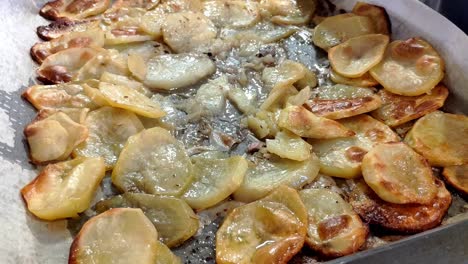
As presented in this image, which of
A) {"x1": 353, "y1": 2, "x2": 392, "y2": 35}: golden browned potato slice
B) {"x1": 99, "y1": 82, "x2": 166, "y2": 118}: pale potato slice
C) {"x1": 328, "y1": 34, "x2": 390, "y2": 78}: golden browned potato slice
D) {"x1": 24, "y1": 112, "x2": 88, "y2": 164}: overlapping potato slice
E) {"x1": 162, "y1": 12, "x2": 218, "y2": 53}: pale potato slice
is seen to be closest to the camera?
{"x1": 24, "y1": 112, "x2": 88, "y2": 164}: overlapping potato slice

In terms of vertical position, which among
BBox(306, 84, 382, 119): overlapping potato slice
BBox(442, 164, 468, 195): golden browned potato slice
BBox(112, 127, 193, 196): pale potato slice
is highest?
BBox(306, 84, 382, 119): overlapping potato slice

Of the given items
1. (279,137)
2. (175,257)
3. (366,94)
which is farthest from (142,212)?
(366,94)

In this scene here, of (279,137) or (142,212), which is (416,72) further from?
(142,212)

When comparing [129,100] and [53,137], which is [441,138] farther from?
[53,137]

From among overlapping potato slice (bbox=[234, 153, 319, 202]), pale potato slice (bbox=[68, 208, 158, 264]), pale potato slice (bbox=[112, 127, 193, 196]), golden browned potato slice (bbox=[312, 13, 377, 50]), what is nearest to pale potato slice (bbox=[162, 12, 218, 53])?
golden browned potato slice (bbox=[312, 13, 377, 50])

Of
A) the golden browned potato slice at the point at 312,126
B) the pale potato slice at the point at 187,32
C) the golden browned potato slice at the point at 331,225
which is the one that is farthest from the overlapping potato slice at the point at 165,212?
the pale potato slice at the point at 187,32

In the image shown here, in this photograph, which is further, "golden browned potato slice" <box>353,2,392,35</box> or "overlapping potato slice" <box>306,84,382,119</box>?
"golden browned potato slice" <box>353,2,392,35</box>

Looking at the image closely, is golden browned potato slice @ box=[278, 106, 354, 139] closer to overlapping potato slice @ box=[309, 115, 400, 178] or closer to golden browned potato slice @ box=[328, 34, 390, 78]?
overlapping potato slice @ box=[309, 115, 400, 178]
